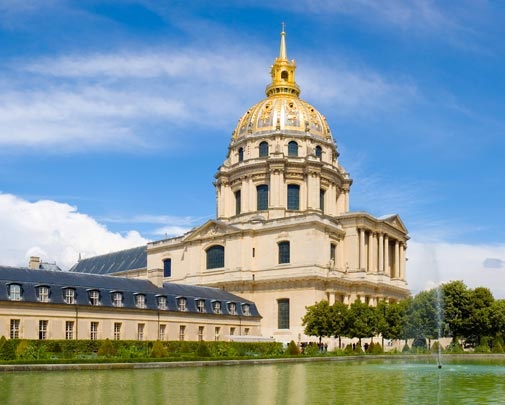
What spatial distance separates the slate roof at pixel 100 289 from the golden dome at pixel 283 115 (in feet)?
91.5

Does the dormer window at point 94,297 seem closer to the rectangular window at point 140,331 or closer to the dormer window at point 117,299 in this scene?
the dormer window at point 117,299

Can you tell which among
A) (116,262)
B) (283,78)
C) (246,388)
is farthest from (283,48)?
(246,388)

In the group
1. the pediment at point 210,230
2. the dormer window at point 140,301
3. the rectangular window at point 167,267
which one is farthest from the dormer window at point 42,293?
the rectangular window at point 167,267

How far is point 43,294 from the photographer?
2168 inches

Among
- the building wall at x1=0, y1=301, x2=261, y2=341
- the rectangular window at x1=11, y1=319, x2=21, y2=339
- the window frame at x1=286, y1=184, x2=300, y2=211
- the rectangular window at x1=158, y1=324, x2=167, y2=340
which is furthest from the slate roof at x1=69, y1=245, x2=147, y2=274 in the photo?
the rectangular window at x1=11, y1=319, x2=21, y2=339

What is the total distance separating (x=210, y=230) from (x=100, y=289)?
30047mm

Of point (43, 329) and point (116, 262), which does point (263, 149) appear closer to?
point (116, 262)

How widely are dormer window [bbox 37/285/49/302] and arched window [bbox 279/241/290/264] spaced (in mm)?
32302

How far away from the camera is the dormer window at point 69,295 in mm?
56506

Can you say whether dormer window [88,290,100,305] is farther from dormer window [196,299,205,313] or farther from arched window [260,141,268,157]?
arched window [260,141,268,157]

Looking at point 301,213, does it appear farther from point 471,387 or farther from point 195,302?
point 471,387

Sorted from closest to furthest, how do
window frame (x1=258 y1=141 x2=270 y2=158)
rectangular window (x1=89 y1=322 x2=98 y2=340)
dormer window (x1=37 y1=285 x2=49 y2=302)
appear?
dormer window (x1=37 y1=285 x2=49 y2=302)
rectangular window (x1=89 y1=322 x2=98 y2=340)
window frame (x1=258 y1=141 x2=270 y2=158)

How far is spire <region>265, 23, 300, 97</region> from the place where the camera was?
326ft

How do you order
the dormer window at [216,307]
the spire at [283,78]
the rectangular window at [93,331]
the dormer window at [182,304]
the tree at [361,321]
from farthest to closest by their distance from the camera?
the spire at [283,78] < the dormer window at [216,307] < the dormer window at [182,304] < the tree at [361,321] < the rectangular window at [93,331]
